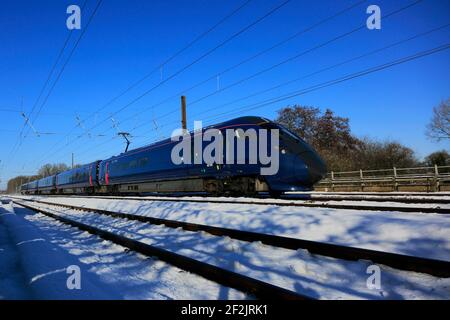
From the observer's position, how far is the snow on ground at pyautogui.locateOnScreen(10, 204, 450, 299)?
338cm

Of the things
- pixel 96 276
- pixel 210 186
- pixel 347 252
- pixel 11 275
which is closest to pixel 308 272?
pixel 347 252

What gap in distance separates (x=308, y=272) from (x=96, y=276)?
2.74 meters

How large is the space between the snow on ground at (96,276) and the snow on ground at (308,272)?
0.60 m

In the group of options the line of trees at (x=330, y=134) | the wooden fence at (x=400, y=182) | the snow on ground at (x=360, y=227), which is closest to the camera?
the snow on ground at (x=360, y=227)

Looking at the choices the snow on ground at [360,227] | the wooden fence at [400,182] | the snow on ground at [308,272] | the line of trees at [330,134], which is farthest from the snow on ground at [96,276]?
the line of trees at [330,134]

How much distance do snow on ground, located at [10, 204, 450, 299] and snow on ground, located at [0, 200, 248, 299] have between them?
1.97 ft

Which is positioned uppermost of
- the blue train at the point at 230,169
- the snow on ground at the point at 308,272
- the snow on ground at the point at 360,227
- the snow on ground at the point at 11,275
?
the blue train at the point at 230,169

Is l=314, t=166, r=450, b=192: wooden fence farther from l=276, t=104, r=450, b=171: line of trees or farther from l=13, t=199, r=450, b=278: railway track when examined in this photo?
l=276, t=104, r=450, b=171: line of trees

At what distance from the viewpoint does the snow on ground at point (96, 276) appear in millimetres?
3697

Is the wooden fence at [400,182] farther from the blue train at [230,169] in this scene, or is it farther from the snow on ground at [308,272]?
the snow on ground at [308,272]

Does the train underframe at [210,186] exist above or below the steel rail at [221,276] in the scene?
above

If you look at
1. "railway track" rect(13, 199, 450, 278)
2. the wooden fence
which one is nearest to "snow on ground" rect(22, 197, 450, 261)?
"railway track" rect(13, 199, 450, 278)

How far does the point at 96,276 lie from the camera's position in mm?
4457
